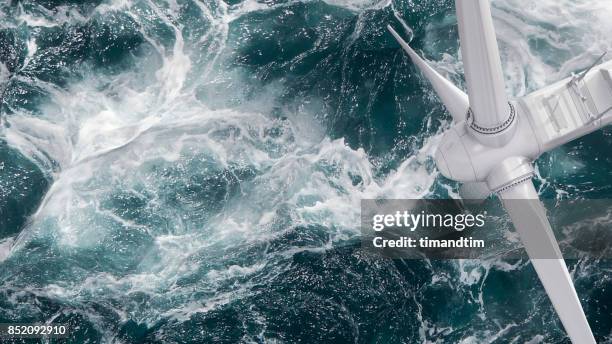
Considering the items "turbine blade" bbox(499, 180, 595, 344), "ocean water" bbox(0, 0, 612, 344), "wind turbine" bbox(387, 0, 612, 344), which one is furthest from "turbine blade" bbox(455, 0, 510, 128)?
"ocean water" bbox(0, 0, 612, 344)

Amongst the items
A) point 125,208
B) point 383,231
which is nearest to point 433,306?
point 383,231

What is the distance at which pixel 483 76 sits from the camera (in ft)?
170

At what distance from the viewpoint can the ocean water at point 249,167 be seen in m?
78.4

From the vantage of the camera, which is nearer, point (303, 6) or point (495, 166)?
point (495, 166)

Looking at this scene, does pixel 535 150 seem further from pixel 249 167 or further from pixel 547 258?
pixel 249 167

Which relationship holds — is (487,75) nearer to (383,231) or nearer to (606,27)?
(383,231)

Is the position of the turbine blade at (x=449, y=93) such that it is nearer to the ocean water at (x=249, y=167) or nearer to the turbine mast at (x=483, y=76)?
the turbine mast at (x=483, y=76)

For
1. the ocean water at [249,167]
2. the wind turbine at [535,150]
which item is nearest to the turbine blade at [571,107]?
the wind turbine at [535,150]

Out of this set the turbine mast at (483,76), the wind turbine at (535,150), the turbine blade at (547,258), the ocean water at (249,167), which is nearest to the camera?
the turbine mast at (483,76)

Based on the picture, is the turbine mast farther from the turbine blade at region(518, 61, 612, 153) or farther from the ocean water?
the ocean water

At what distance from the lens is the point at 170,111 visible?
8325 cm

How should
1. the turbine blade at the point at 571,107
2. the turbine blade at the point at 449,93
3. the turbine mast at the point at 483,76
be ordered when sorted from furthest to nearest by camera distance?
the turbine blade at the point at 449,93 → the turbine blade at the point at 571,107 → the turbine mast at the point at 483,76

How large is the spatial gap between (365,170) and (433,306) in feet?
55.8

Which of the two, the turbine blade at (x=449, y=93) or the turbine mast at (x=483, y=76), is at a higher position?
the turbine blade at (x=449, y=93)
